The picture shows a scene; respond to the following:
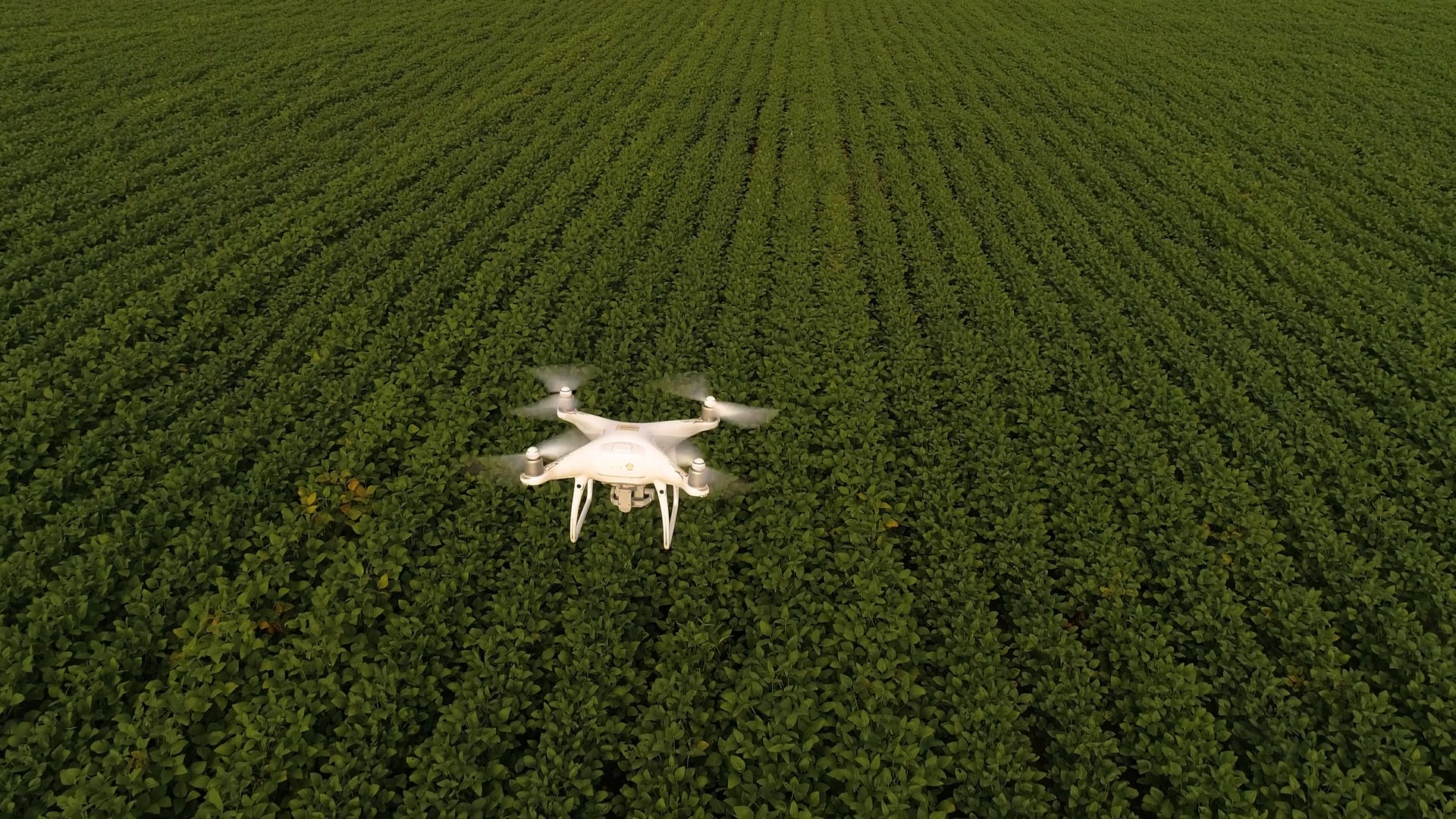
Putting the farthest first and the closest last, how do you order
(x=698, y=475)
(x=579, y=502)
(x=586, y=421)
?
(x=579, y=502) → (x=586, y=421) → (x=698, y=475)

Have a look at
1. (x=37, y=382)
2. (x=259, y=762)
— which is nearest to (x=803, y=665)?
(x=259, y=762)

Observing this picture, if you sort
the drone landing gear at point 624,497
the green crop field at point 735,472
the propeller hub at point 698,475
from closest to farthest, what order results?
the propeller hub at point 698,475 → the drone landing gear at point 624,497 → the green crop field at point 735,472

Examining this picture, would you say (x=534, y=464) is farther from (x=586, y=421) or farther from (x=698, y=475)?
(x=698, y=475)

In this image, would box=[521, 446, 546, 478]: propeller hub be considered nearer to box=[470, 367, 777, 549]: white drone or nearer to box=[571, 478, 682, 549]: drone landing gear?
box=[470, 367, 777, 549]: white drone

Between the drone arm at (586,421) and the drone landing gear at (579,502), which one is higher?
the drone arm at (586,421)

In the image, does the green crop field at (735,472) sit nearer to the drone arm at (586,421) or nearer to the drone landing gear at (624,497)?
the drone landing gear at (624,497)

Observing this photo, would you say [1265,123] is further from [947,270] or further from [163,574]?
[163,574]

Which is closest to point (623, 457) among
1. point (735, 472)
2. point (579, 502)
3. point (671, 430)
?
point (671, 430)

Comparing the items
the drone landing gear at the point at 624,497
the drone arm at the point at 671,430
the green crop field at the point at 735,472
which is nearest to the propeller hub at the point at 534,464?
the drone landing gear at the point at 624,497

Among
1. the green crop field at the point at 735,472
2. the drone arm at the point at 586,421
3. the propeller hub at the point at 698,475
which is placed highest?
the drone arm at the point at 586,421
